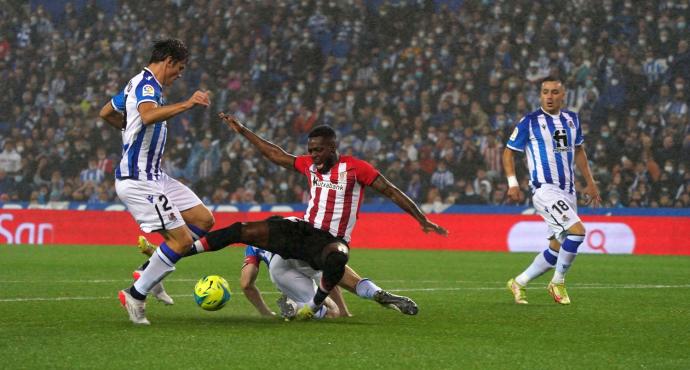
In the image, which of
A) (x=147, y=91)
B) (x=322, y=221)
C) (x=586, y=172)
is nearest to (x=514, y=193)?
(x=586, y=172)

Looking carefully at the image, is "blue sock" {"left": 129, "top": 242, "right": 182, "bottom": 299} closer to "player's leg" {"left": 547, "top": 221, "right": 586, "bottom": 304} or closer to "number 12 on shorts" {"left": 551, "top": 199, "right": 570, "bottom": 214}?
"player's leg" {"left": 547, "top": 221, "right": 586, "bottom": 304}

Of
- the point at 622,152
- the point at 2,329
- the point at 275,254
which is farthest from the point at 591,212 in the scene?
the point at 2,329

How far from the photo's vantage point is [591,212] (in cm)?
2006

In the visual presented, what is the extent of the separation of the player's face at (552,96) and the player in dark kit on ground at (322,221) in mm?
2700

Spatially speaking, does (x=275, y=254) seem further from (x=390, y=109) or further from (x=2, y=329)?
(x=390, y=109)

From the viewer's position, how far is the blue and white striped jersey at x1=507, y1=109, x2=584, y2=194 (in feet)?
35.5

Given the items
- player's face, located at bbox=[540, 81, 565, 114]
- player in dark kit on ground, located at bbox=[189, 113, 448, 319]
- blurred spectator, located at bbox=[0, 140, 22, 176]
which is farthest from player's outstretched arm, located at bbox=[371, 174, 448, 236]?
blurred spectator, located at bbox=[0, 140, 22, 176]

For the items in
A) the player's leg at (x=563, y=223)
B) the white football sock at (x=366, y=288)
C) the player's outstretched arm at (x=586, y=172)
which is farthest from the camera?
the player's outstretched arm at (x=586, y=172)

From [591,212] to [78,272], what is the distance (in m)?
9.81

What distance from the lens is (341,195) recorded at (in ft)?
28.7

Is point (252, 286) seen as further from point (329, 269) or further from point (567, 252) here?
point (567, 252)

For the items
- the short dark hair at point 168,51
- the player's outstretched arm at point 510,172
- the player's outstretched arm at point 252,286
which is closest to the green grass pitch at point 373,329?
the player's outstretched arm at point 252,286

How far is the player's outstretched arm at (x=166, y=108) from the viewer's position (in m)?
7.77

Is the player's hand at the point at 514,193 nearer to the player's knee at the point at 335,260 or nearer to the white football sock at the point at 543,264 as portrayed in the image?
the white football sock at the point at 543,264
